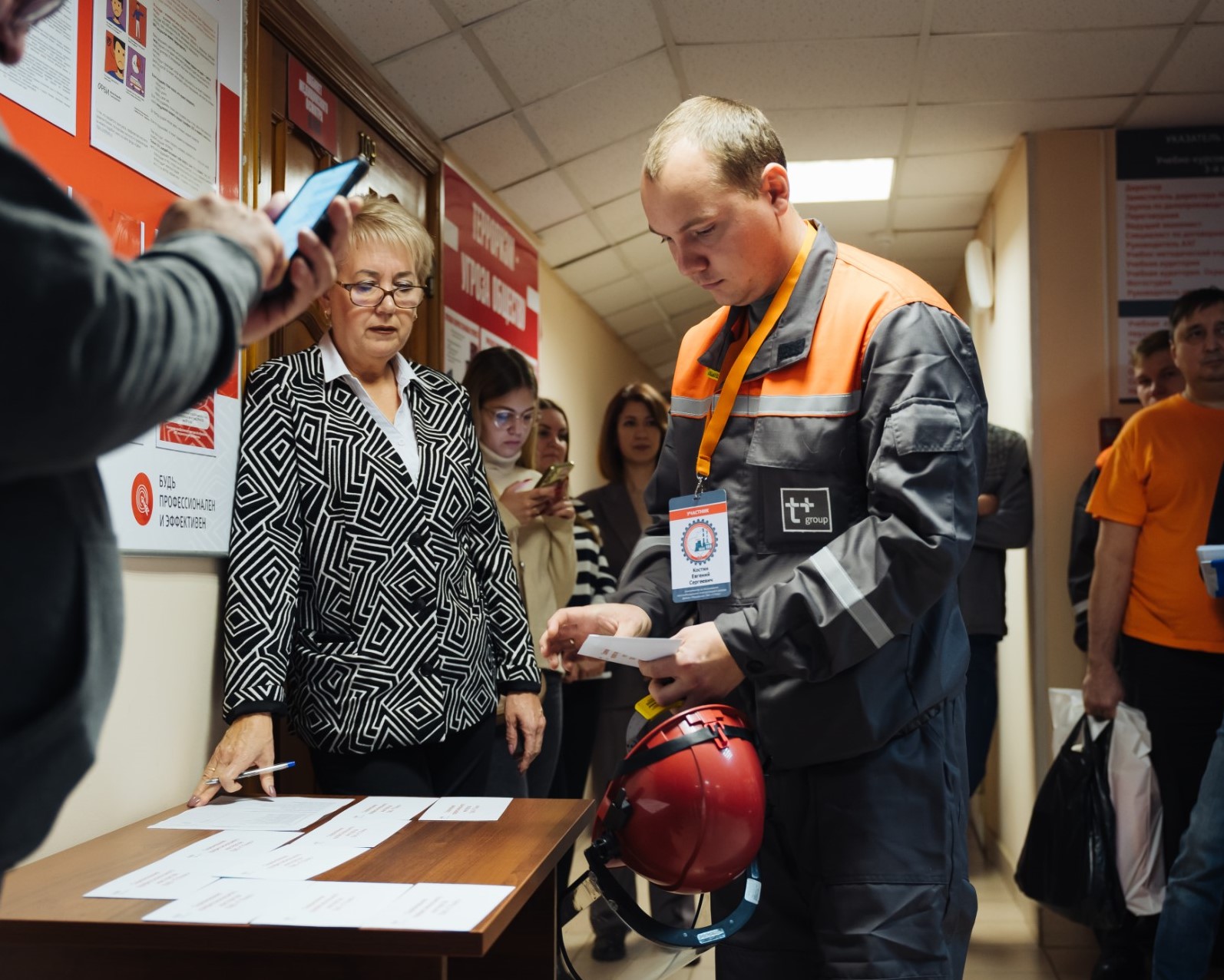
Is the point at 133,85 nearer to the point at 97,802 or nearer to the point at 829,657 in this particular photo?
the point at 97,802

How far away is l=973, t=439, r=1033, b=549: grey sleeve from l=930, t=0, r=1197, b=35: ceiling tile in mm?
1328

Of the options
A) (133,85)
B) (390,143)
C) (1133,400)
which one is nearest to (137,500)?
(133,85)

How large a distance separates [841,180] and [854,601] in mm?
3716

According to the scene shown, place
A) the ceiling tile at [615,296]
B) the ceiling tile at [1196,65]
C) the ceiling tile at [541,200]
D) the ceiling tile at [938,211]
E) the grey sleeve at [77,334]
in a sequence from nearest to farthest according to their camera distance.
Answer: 1. the grey sleeve at [77,334]
2. the ceiling tile at [1196,65]
3. the ceiling tile at [541,200]
4. the ceiling tile at [938,211]
5. the ceiling tile at [615,296]

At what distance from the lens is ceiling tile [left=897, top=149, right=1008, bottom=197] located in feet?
14.2

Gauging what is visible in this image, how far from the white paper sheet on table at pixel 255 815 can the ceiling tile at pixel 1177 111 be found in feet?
11.2

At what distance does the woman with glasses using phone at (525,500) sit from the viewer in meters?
2.95

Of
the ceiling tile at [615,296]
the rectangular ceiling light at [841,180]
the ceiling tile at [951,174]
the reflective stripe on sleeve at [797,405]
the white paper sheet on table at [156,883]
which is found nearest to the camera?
the white paper sheet on table at [156,883]

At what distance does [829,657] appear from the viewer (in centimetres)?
133

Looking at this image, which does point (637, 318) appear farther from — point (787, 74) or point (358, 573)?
point (358, 573)

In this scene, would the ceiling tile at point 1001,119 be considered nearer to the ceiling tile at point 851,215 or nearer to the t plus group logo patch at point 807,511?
the ceiling tile at point 851,215

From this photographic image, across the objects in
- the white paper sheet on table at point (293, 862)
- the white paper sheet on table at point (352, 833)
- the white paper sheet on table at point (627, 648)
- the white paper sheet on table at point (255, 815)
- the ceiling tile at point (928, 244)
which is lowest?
the white paper sheet on table at point (255, 815)

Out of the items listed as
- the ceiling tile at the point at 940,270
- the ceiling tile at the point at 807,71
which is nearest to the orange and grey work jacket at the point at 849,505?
the ceiling tile at the point at 807,71

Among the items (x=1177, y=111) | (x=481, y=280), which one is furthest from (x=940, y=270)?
(x=481, y=280)
